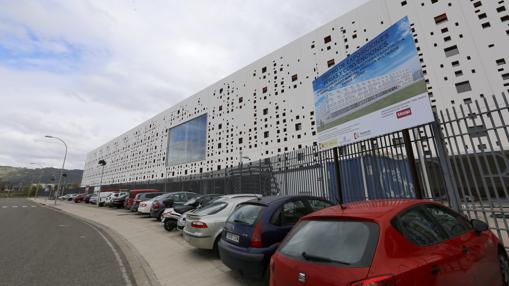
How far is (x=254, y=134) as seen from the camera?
40.7 metres

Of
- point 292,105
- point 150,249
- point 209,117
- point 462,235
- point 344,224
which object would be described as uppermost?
point 209,117

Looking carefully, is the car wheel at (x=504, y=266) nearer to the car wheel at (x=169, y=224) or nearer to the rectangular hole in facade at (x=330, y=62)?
the car wheel at (x=169, y=224)

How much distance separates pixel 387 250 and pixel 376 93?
5.31 metres

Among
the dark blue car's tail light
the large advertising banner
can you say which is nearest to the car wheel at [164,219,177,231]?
the large advertising banner

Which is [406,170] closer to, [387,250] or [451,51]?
[387,250]

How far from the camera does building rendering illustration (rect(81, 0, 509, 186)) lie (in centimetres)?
2380

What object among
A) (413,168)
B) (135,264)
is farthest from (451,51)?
(135,264)

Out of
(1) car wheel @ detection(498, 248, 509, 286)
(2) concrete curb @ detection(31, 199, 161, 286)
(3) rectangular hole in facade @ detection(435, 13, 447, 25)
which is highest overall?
(3) rectangular hole in facade @ detection(435, 13, 447, 25)

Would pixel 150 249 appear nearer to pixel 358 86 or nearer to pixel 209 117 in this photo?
pixel 358 86

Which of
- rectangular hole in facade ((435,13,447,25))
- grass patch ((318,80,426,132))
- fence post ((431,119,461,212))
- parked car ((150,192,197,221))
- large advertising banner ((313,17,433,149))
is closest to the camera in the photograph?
fence post ((431,119,461,212))

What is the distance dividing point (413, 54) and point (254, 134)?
35.4m

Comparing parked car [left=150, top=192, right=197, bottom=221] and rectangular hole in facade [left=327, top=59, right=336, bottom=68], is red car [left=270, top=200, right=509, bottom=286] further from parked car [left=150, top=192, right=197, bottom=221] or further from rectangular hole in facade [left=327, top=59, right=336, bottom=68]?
rectangular hole in facade [left=327, top=59, right=336, bottom=68]

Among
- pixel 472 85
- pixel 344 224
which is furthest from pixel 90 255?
Answer: pixel 472 85

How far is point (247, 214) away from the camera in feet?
15.4
